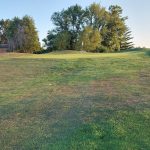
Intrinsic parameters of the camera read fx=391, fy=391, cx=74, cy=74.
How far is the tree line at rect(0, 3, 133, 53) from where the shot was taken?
57.6 metres

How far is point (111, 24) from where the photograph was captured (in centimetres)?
6819

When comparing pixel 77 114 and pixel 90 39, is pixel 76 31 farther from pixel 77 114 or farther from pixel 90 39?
pixel 77 114

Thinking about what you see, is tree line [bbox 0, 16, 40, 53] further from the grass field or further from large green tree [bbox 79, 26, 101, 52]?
the grass field

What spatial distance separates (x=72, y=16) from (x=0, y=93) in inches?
2210

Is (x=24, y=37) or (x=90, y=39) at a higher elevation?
(x=24, y=37)

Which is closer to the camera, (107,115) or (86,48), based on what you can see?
(107,115)

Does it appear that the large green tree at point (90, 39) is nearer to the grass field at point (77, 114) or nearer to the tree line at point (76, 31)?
the tree line at point (76, 31)

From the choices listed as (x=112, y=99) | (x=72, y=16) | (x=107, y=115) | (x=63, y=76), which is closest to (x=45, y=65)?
(x=63, y=76)

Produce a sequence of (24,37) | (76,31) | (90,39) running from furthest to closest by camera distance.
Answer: (76,31)
(90,39)
(24,37)

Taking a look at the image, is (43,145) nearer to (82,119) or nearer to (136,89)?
(82,119)

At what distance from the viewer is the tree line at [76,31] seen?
189 ft

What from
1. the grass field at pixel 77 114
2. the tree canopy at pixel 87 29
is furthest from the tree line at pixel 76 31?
the grass field at pixel 77 114

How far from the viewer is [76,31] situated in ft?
213

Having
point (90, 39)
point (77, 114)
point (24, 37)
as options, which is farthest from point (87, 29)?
point (77, 114)
